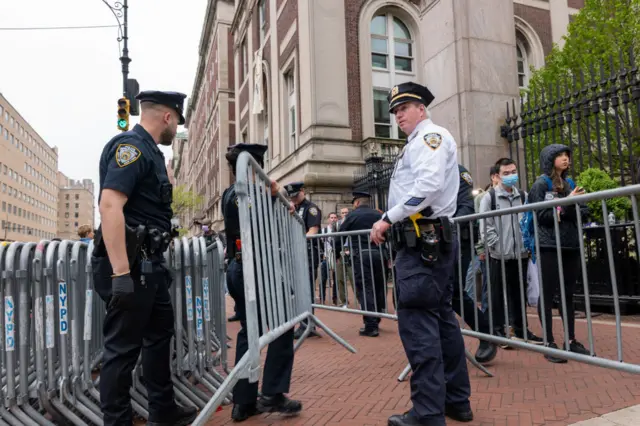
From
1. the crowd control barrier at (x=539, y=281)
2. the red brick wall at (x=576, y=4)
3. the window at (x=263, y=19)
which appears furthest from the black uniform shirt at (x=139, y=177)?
the red brick wall at (x=576, y=4)

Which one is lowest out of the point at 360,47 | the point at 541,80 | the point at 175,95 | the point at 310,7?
the point at 175,95

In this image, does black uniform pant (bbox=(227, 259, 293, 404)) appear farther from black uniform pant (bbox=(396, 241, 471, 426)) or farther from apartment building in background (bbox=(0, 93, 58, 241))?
apartment building in background (bbox=(0, 93, 58, 241))

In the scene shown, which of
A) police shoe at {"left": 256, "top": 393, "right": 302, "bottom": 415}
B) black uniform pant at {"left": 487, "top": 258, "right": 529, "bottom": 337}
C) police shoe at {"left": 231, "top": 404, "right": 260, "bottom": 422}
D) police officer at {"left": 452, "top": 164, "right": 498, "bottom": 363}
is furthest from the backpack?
police shoe at {"left": 231, "top": 404, "right": 260, "bottom": 422}

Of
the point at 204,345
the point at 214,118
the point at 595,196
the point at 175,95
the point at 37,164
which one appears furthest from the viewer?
the point at 37,164

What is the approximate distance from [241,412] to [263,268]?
1101 millimetres

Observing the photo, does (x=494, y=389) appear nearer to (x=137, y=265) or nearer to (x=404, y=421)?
(x=404, y=421)

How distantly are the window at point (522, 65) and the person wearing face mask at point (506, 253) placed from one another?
19142mm

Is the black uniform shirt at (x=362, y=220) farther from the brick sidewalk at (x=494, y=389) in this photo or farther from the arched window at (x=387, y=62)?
the arched window at (x=387, y=62)

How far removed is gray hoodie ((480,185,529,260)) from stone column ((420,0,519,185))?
93.8 inches

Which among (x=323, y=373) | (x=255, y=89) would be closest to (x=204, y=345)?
(x=323, y=373)

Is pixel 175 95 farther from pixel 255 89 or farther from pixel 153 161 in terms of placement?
pixel 255 89

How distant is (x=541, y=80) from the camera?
1773 centimetres

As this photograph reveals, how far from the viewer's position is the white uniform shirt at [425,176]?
3016 millimetres

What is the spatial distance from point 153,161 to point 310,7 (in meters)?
16.4
